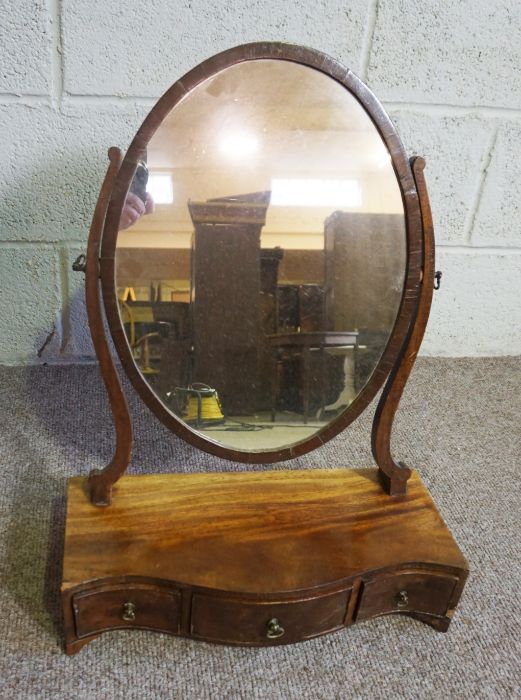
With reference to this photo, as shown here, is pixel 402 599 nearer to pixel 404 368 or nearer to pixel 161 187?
pixel 404 368

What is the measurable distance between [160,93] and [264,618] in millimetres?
919

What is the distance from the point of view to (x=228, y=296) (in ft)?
2.46

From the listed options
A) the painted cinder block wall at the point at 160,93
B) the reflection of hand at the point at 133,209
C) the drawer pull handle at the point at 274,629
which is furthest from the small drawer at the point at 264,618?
the painted cinder block wall at the point at 160,93

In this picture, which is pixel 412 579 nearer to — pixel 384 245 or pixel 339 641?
pixel 339 641

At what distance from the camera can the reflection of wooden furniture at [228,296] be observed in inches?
28.3

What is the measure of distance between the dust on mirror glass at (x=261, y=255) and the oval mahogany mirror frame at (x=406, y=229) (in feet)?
0.04

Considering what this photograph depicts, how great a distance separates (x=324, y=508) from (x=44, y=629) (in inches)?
15.4

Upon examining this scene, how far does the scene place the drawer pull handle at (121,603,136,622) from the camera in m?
0.72

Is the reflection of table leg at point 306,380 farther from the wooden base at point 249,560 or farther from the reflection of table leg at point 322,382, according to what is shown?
the wooden base at point 249,560

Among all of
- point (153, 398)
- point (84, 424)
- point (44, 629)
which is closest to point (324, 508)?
point (153, 398)

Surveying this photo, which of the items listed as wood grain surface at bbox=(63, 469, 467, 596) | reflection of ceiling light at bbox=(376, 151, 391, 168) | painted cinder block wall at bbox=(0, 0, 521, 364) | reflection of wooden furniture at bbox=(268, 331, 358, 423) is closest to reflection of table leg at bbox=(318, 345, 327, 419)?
reflection of wooden furniture at bbox=(268, 331, 358, 423)

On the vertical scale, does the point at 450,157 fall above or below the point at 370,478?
above

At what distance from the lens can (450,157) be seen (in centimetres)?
126

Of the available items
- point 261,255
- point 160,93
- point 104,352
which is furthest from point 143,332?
point 160,93
